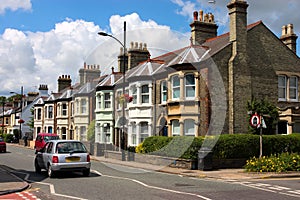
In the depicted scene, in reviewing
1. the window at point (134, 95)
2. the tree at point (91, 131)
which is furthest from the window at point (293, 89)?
the tree at point (91, 131)

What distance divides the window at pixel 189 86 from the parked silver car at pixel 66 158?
11.0 m

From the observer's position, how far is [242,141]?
818 inches

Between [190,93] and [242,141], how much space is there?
18.8 ft

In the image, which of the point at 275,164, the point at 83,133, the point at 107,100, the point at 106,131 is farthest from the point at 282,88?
the point at 83,133

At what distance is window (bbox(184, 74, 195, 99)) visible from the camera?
82.4ft

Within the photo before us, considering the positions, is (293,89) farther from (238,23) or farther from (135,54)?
(135,54)

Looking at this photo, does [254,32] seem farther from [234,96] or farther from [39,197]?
[39,197]

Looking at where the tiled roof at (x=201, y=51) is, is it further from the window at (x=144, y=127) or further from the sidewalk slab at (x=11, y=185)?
the sidewalk slab at (x=11, y=185)

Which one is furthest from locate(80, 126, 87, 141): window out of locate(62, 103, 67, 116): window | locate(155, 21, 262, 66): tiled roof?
locate(155, 21, 262, 66): tiled roof

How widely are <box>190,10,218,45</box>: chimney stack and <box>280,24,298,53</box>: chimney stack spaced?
5775 mm

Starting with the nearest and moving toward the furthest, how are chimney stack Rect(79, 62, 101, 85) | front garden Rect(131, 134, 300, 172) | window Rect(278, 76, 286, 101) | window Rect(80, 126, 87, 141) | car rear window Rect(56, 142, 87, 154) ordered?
car rear window Rect(56, 142, 87, 154) < front garden Rect(131, 134, 300, 172) < window Rect(278, 76, 286, 101) < window Rect(80, 126, 87, 141) < chimney stack Rect(79, 62, 101, 85)

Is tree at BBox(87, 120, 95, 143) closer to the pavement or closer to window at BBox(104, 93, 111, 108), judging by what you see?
window at BBox(104, 93, 111, 108)

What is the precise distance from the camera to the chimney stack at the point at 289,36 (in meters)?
30.5

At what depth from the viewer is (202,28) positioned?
31031 mm
